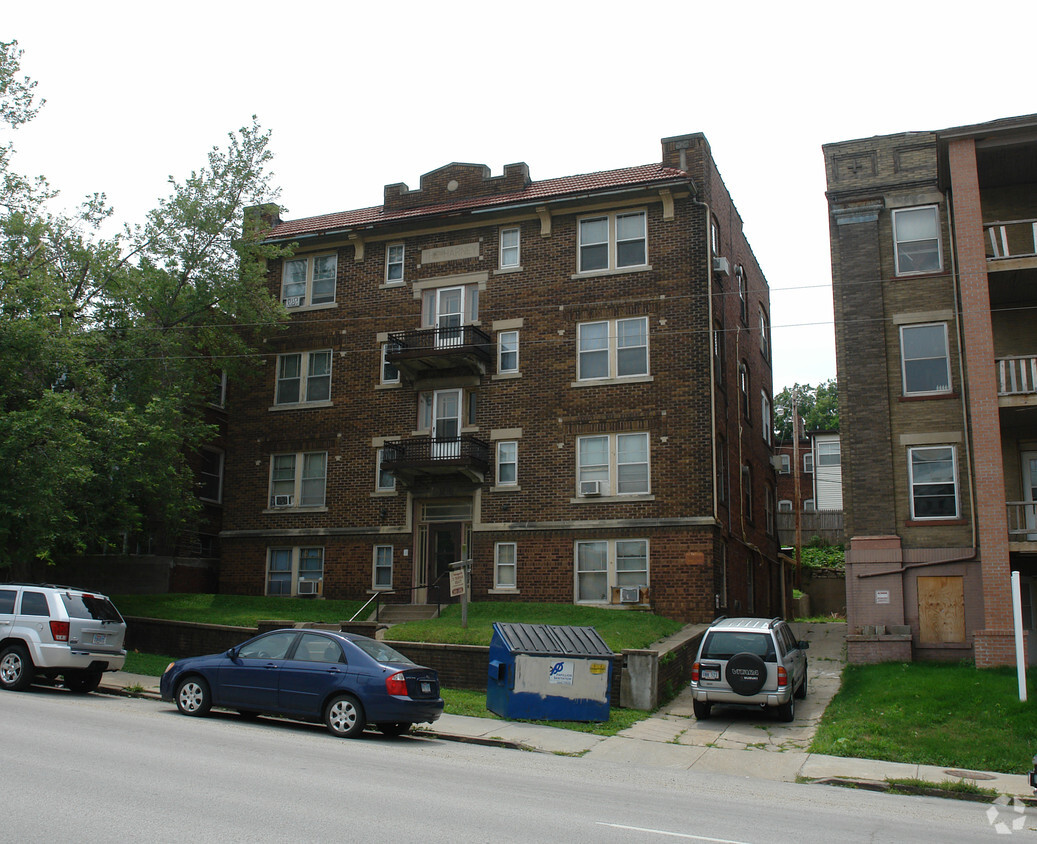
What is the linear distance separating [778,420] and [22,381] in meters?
59.7

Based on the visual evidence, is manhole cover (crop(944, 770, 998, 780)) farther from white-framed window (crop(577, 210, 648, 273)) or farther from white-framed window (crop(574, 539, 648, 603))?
white-framed window (crop(577, 210, 648, 273))

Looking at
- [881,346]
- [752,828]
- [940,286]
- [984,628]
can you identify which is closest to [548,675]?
[752,828]

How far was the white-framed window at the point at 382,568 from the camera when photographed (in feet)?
87.1

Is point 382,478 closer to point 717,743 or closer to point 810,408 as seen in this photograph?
point 717,743

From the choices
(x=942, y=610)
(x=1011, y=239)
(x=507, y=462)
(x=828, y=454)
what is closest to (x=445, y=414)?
(x=507, y=462)

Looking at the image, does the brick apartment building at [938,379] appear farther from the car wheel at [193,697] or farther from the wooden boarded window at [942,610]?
the car wheel at [193,697]

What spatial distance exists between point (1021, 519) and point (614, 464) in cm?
952

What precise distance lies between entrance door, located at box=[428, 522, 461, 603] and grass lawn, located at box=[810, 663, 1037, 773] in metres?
11.4

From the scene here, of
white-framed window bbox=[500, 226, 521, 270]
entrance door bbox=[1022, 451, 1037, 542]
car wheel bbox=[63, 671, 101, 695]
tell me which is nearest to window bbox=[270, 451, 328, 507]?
white-framed window bbox=[500, 226, 521, 270]

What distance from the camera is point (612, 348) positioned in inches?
1000

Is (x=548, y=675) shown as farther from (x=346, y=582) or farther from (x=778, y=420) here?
(x=778, y=420)

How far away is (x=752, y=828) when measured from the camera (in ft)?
28.0

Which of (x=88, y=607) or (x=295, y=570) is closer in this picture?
(x=88, y=607)

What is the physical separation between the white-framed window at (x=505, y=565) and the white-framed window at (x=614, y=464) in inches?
98.0
